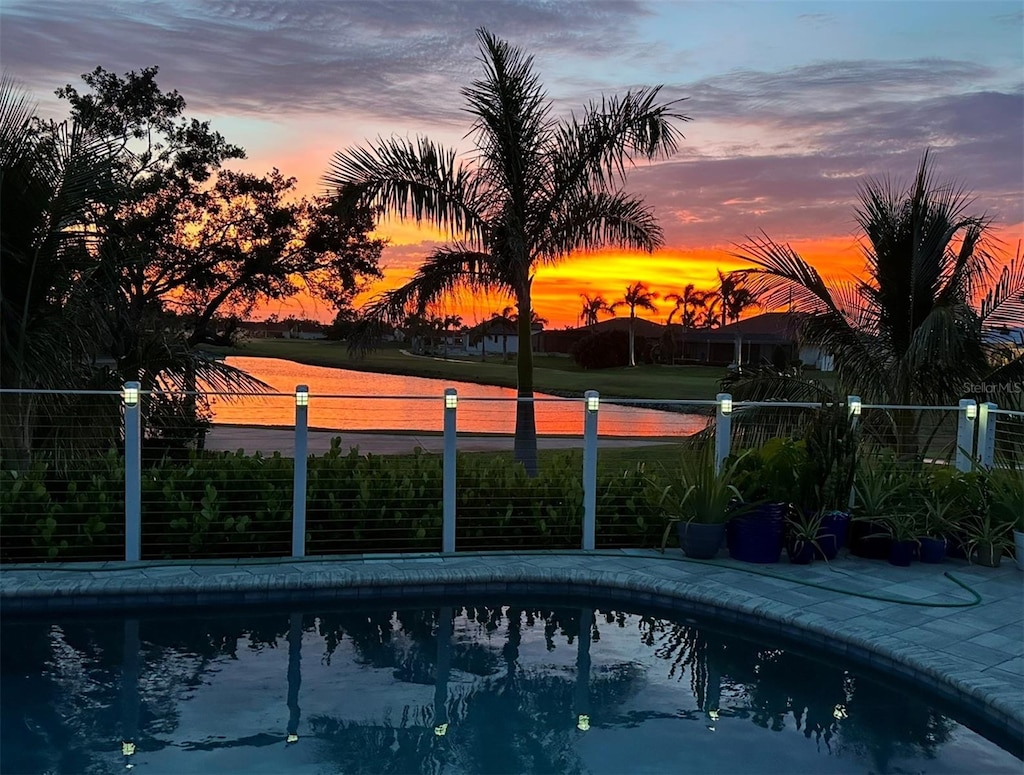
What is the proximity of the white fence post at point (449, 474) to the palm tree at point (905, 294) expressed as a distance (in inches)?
161

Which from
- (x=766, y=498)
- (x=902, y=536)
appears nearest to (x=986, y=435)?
(x=902, y=536)

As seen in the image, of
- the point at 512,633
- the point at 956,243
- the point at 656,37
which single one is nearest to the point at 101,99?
the point at 656,37

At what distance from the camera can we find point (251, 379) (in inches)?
328

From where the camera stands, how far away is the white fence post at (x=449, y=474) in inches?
256

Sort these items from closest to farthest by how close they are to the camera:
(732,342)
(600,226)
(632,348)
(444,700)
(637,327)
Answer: (444,700), (600,226), (732,342), (632,348), (637,327)

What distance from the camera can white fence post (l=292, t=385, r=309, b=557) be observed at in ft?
20.6

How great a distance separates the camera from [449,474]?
668 centimetres

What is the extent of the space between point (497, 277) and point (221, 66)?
18.1 feet

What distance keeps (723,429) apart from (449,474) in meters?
2.45

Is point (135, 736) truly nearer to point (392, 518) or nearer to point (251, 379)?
point (392, 518)

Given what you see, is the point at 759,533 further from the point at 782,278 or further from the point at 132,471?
the point at 132,471

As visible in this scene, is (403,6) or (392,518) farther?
(403,6)

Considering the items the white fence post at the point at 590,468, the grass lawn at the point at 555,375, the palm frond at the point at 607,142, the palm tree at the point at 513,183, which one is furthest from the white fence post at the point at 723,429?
the grass lawn at the point at 555,375

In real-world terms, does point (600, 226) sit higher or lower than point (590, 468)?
higher
